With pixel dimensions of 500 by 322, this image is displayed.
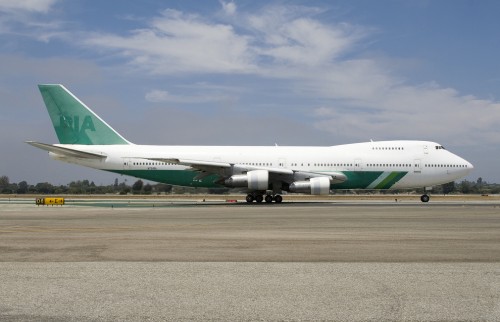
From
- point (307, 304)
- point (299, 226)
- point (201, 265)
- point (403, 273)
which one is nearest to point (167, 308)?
point (307, 304)

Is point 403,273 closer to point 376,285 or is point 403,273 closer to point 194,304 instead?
point 376,285

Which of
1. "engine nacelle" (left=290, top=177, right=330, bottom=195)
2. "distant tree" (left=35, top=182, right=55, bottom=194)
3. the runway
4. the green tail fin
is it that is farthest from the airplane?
"distant tree" (left=35, top=182, right=55, bottom=194)

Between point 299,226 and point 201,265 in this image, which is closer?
point 201,265

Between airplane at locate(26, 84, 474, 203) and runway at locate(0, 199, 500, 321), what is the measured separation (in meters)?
23.1

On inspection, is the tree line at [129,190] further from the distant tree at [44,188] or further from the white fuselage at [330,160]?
the white fuselage at [330,160]

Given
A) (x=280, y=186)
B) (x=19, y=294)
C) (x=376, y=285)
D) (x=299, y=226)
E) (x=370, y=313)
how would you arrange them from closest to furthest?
(x=370, y=313) → (x=19, y=294) → (x=376, y=285) → (x=299, y=226) → (x=280, y=186)

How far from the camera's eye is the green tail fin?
124ft

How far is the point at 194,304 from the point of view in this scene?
20.5 feet

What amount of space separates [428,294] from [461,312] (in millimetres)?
874

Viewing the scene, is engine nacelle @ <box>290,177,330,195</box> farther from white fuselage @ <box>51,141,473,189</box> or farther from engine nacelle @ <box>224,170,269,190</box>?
white fuselage @ <box>51,141,473,189</box>

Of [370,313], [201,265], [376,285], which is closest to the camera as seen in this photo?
[370,313]

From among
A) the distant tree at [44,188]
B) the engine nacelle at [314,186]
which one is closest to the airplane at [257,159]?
the engine nacelle at [314,186]

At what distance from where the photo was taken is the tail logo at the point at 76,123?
38.0 meters

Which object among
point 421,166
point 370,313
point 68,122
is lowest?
point 370,313
